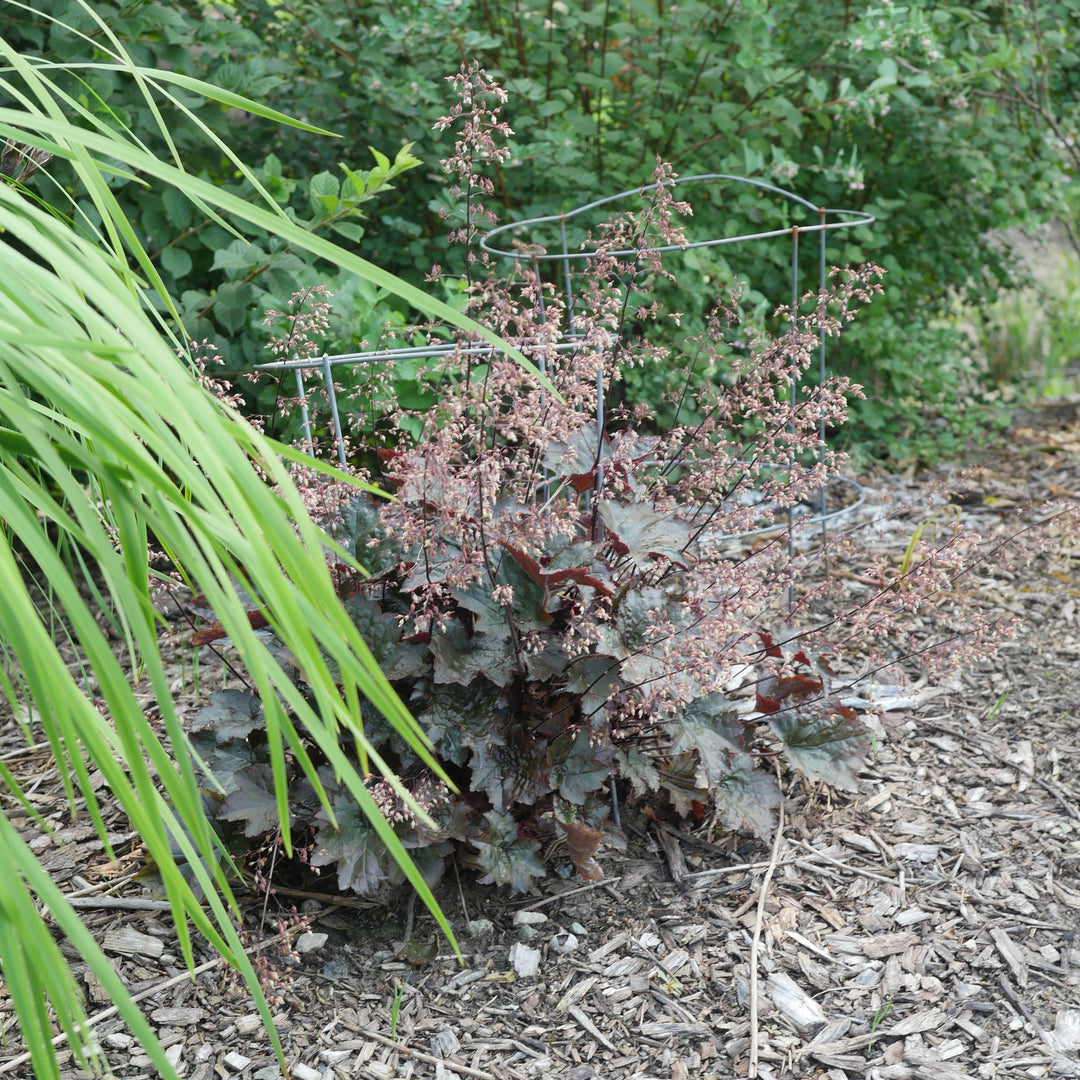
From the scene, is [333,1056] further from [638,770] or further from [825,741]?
[825,741]

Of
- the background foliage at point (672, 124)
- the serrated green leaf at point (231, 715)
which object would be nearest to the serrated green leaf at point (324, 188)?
the background foliage at point (672, 124)

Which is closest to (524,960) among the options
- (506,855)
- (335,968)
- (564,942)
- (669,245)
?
(564,942)

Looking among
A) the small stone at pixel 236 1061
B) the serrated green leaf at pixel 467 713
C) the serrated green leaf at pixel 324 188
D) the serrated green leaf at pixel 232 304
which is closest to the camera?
the small stone at pixel 236 1061

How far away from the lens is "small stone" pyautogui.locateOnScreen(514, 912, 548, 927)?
1617mm

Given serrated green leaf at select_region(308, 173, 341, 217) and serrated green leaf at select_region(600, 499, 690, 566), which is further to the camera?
serrated green leaf at select_region(308, 173, 341, 217)

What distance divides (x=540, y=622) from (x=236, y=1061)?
73 centimetres

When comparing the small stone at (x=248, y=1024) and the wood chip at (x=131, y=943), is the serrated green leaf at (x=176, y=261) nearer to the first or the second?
the wood chip at (x=131, y=943)

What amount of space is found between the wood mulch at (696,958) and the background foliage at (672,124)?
1308 millimetres

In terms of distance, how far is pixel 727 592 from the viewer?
1676 mm

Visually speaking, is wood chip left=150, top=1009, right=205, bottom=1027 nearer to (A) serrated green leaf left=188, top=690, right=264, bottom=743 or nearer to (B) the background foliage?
(A) serrated green leaf left=188, top=690, right=264, bottom=743

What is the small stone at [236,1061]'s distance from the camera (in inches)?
54.2

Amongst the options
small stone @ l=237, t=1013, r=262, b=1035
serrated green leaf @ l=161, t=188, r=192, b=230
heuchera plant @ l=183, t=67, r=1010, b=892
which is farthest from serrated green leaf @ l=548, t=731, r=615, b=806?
serrated green leaf @ l=161, t=188, r=192, b=230

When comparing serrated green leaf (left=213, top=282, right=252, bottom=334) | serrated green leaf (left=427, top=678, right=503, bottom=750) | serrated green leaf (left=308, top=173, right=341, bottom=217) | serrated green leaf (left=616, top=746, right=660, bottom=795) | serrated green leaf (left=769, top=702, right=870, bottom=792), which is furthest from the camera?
serrated green leaf (left=213, top=282, right=252, bottom=334)

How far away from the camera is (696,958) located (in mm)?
1578
